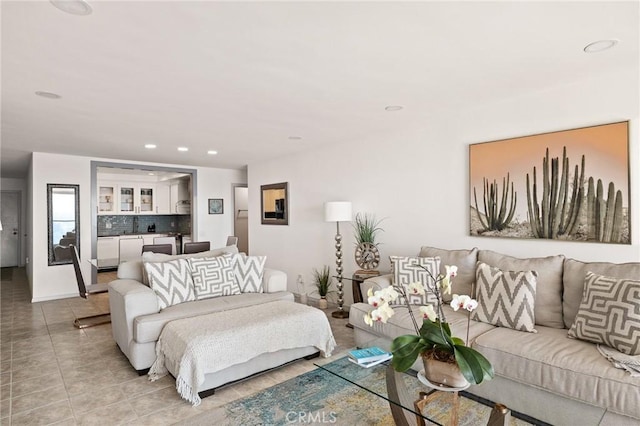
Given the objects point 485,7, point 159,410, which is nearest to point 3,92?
point 159,410

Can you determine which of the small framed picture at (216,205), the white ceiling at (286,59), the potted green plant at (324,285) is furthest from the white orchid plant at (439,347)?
the small framed picture at (216,205)

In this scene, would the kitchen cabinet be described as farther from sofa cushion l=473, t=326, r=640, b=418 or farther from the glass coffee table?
sofa cushion l=473, t=326, r=640, b=418

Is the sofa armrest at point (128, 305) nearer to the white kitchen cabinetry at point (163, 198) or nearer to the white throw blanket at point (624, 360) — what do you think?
the white throw blanket at point (624, 360)

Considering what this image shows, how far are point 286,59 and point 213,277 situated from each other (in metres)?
2.36

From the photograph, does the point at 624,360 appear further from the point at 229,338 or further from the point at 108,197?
the point at 108,197

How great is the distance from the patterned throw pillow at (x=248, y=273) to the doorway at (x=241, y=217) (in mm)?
4003

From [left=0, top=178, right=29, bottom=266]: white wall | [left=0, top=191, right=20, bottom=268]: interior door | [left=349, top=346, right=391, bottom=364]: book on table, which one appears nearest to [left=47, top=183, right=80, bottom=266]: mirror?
[left=0, top=178, right=29, bottom=266]: white wall

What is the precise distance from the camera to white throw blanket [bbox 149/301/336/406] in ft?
8.11

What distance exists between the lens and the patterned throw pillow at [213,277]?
11.7 ft

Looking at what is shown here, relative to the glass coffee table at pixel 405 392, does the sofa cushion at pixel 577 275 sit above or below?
above

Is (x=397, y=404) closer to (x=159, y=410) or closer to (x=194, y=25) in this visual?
(x=159, y=410)

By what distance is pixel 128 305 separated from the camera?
2994mm

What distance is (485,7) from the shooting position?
175 centimetres

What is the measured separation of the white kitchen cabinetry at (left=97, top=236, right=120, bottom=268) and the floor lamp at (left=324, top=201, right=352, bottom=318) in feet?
20.5
